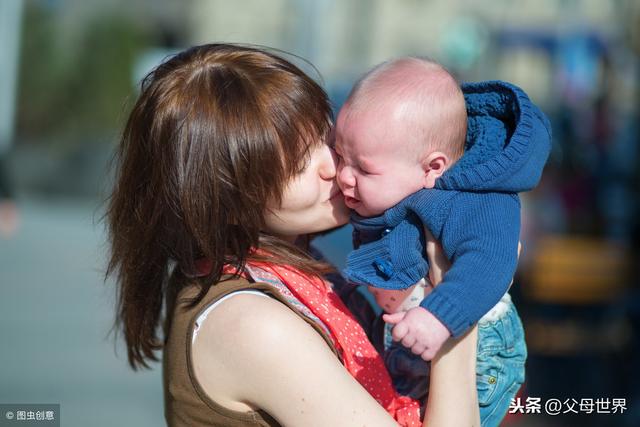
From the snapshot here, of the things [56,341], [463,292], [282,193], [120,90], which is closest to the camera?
[463,292]

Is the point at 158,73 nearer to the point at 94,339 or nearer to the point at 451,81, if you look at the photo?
the point at 451,81

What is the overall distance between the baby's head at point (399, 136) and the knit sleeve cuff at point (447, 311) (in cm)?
31

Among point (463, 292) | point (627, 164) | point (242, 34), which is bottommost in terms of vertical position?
point (242, 34)

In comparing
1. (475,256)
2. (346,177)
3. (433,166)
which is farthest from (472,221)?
(346,177)

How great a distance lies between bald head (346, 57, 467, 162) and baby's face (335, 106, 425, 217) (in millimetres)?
18

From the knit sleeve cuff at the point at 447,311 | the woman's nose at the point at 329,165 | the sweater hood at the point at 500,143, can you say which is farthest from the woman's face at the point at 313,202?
the knit sleeve cuff at the point at 447,311

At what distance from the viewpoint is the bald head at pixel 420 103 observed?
6.08 feet

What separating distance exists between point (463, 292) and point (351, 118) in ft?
1.62

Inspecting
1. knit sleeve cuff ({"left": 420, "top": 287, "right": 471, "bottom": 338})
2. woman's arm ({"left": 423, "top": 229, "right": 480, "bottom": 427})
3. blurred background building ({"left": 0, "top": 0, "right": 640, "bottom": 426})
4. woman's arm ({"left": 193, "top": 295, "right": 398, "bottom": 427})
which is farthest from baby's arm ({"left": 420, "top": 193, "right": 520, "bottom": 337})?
blurred background building ({"left": 0, "top": 0, "right": 640, "bottom": 426})

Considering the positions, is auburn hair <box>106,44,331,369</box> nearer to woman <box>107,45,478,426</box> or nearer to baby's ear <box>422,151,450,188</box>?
woman <box>107,45,478,426</box>

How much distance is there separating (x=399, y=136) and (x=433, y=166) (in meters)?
0.10

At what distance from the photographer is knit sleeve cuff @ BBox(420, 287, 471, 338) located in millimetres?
1608

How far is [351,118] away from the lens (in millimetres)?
1911

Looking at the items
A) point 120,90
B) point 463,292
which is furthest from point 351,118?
point 120,90
